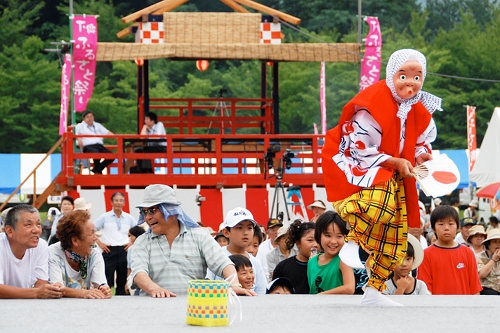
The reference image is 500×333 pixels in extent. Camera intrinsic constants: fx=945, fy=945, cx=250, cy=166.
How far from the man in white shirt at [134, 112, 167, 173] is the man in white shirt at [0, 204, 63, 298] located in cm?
1050

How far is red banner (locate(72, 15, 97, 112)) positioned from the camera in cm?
1708

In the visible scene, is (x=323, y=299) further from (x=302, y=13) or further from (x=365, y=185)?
(x=302, y=13)

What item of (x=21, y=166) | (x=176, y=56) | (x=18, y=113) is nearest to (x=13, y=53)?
(x=18, y=113)

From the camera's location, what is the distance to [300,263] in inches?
256

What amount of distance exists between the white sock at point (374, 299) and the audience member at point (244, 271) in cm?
120

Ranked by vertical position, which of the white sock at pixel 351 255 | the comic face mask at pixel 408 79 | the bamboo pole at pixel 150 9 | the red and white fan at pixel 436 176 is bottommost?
the white sock at pixel 351 255

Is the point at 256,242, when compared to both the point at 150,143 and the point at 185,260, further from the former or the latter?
the point at 150,143

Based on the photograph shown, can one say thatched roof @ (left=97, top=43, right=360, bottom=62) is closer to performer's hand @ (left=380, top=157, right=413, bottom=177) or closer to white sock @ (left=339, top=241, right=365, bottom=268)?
white sock @ (left=339, top=241, right=365, bottom=268)

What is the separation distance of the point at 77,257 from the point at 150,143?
10667 millimetres

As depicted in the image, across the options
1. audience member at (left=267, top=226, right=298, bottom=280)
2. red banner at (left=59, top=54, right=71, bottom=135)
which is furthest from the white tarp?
audience member at (left=267, top=226, right=298, bottom=280)

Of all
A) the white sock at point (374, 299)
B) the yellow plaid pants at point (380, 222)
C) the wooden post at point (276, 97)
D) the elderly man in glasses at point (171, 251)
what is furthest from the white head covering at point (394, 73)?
the wooden post at point (276, 97)

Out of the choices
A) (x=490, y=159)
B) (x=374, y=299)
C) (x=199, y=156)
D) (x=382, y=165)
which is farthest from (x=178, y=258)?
(x=490, y=159)

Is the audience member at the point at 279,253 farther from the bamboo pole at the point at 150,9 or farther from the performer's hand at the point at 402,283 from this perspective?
the bamboo pole at the point at 150,9

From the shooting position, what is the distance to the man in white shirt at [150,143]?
16.3 m
